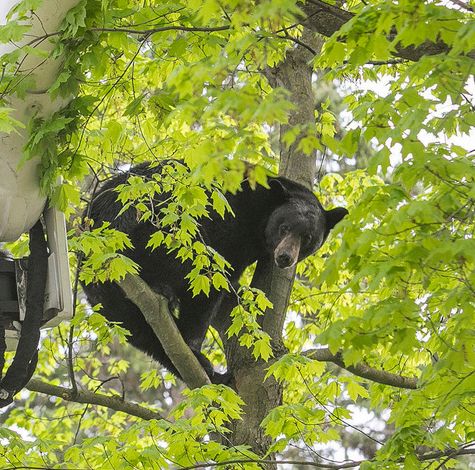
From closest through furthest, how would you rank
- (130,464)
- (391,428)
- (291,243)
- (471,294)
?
1. (471,294)
2. (130,464)
3. (291,243)
4. (391,428)

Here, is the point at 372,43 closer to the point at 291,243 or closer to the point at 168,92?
the point at 168,92

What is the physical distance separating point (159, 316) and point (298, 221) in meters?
2.87

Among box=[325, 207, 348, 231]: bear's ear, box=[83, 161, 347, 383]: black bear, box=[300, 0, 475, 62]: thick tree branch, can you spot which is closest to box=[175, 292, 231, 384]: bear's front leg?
box=[83, 161, 347, 383]: black bear

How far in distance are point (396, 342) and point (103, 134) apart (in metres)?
2.49

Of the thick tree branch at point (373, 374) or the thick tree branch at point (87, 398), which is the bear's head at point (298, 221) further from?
the thick tree branch at point (87, 398)

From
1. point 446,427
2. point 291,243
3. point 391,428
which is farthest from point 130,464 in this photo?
point 391,428

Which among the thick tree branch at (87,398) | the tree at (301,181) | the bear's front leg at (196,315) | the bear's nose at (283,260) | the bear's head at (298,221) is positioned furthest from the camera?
the bear's head at (298,221)

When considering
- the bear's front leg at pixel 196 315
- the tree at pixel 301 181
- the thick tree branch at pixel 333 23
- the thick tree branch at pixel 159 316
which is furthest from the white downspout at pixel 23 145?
the bear's front leg at pixel 196 315

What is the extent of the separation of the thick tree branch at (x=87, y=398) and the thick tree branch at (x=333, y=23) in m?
2.85

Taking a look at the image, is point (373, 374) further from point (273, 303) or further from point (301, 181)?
point (301, 181)

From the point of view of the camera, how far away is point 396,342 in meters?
3.35

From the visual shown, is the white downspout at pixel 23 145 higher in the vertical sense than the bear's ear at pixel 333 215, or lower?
lower

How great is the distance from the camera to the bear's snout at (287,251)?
663cm

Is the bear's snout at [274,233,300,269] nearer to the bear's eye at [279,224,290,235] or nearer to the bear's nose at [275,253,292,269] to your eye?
the bear's nose at [275,253,292,269]
